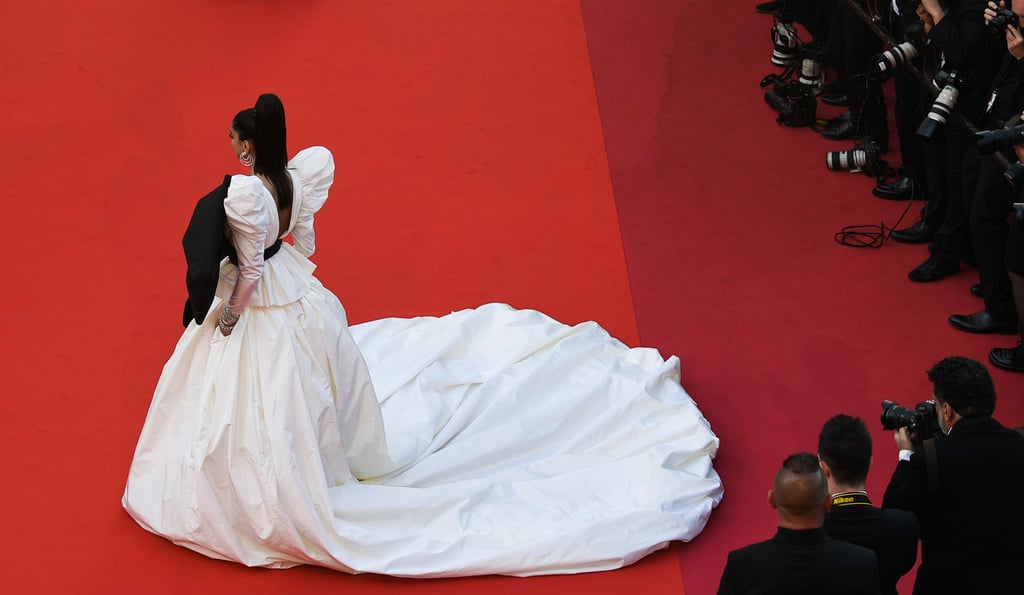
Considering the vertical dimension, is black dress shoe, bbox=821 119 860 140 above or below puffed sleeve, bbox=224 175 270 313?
below

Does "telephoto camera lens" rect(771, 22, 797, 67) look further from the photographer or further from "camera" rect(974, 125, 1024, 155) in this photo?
the photographer

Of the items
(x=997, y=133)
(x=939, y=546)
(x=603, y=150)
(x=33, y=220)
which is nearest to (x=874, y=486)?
(x=939, y=546)

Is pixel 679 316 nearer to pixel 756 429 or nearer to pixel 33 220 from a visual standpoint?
pixel 756 429

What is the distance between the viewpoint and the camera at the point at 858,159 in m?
6.55

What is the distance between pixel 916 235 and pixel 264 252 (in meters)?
3.63

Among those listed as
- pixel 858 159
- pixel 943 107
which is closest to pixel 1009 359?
pixel 943 107

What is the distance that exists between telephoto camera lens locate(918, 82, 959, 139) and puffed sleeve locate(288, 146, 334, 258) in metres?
2.99

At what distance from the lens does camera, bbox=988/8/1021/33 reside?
5188mm

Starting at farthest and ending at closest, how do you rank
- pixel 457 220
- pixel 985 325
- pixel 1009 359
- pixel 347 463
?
pixel 457 220 < pixel 985 325 < pixel 1009 359 < pixel 347 463

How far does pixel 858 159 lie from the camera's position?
6559mm

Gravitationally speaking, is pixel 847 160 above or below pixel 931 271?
above

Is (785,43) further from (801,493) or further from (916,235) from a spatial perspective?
(801,493)

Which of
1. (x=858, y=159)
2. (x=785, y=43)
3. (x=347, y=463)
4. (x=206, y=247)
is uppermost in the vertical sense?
(x=785, y=43)

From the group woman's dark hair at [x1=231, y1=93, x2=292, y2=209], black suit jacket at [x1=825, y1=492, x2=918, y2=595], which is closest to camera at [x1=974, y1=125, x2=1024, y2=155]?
black suit jacket at [x1=825, y1=492, x2=918, y2=595]
